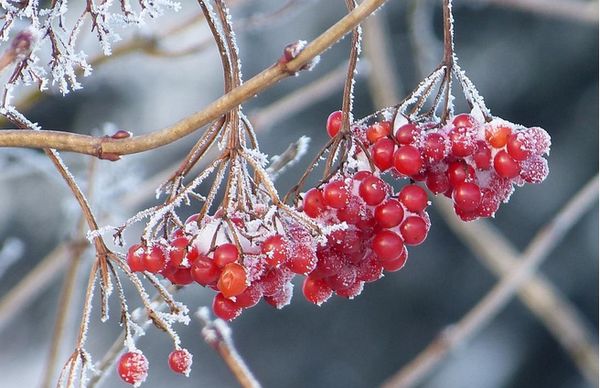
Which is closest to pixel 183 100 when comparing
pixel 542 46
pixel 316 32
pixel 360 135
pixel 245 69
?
pixel 245 69

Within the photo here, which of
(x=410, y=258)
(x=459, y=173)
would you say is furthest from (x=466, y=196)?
(x=410, y=258)

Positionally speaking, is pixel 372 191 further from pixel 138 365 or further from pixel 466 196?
pixel 138 365

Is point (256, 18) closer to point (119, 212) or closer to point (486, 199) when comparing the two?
point (119, 212)

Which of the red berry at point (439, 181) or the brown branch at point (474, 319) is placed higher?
the brown branch at point (474, 319)

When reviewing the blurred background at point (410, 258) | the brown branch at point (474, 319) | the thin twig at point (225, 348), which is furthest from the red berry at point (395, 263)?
the blurred background at point (410, 258)

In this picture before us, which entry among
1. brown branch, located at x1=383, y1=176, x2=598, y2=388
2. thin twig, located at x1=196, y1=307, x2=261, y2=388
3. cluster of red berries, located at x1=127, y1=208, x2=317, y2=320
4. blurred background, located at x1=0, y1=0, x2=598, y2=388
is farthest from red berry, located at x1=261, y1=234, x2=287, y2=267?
blurred background, located at x1=0, y1=0, x2=598, y2=388

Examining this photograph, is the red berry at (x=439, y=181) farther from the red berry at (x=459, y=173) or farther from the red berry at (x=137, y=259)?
the red berry at (x=137, y=259)

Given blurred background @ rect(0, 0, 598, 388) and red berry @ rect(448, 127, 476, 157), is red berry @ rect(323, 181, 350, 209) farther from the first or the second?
blurred background @ rect(0, 0, 598, 388)
